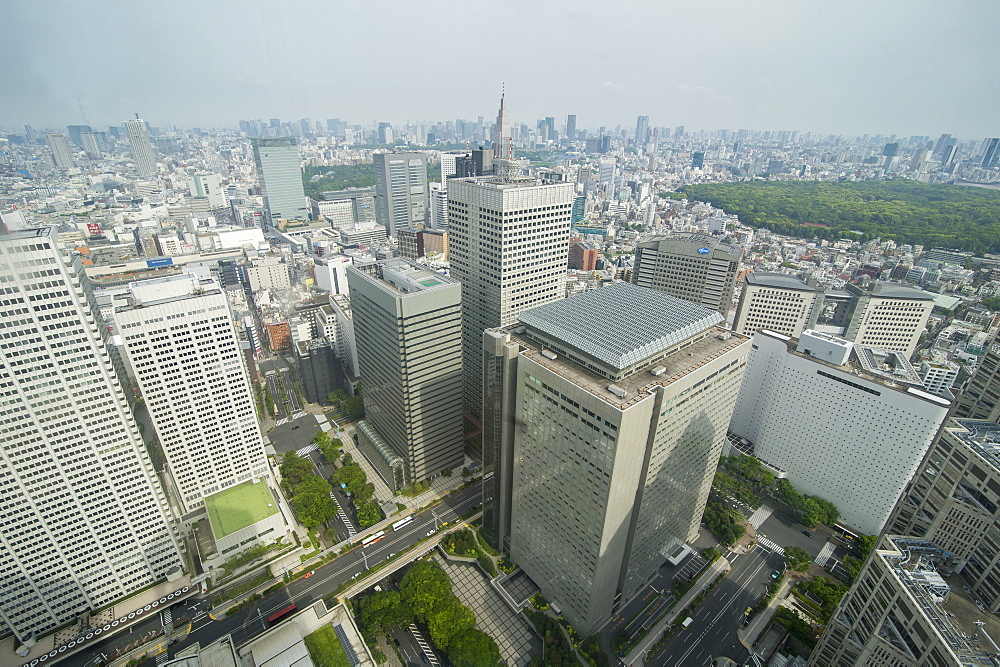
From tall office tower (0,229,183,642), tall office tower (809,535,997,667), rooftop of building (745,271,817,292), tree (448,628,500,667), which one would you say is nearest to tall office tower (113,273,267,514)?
tall office tower (0,229,183,642)

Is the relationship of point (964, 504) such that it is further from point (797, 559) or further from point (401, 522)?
point (401, 522)

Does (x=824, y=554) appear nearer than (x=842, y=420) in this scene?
Yes

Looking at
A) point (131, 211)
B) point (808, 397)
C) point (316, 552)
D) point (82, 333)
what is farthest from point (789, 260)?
point (131, 211)

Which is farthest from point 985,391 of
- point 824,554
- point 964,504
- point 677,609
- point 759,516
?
point 677,609

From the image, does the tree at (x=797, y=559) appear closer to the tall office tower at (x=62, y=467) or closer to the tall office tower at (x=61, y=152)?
the tall office tower at (x=62, y=467)

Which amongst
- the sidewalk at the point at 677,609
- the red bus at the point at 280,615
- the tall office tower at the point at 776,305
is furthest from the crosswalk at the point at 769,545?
the red bus at the point at 280,615

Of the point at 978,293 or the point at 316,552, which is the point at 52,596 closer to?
the point at 316,552
